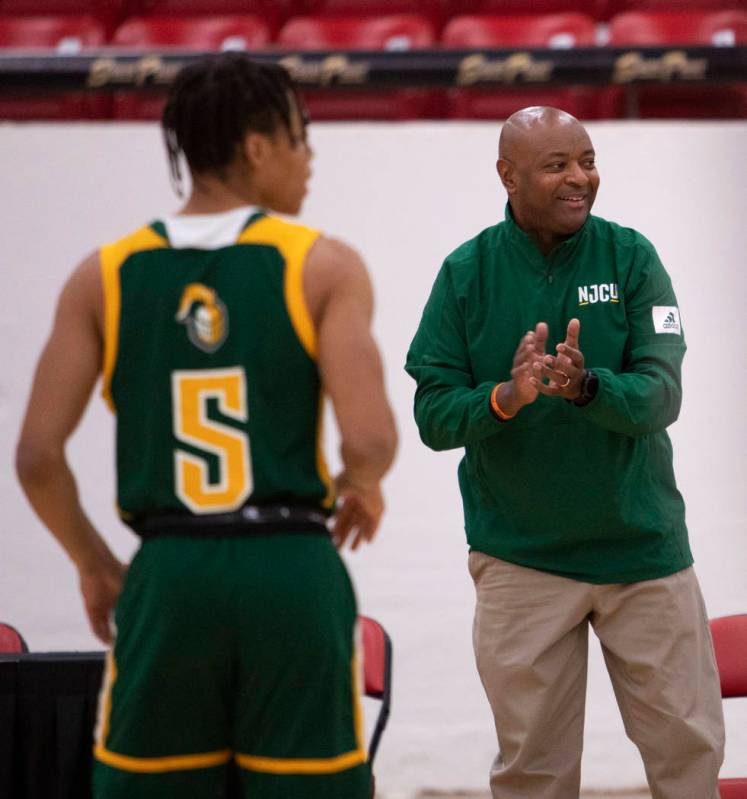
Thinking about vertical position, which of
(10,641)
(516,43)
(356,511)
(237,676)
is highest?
(516,43)

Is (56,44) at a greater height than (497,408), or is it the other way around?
(56,44)

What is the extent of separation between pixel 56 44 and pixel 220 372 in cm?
406

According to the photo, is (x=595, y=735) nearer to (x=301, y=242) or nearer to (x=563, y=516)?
(x=563, y=516)

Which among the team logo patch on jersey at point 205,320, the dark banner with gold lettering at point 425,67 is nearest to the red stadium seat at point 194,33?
the dark banner with gold lettering at point 425,67

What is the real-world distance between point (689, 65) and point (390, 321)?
1.42 metres

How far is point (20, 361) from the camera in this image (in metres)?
4.43

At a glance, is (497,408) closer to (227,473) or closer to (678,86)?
(227,473)

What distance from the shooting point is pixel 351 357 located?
5.79 feet

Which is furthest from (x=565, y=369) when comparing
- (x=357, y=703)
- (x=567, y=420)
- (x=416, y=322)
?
(x=416, y=322)

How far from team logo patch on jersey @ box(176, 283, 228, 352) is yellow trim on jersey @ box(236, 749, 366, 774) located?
58 centimetres

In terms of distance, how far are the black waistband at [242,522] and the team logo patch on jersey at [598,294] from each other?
3.52 ft

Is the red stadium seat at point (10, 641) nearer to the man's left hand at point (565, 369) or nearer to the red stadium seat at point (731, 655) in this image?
the man's left hand at point (565, 369)

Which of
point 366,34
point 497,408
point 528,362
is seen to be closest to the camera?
point 528,362

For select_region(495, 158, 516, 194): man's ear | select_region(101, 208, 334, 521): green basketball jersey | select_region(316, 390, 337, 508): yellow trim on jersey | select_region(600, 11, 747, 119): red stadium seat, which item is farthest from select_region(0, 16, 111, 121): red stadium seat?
select_region(316, 390, 337, 508): yellow trim on jersey
